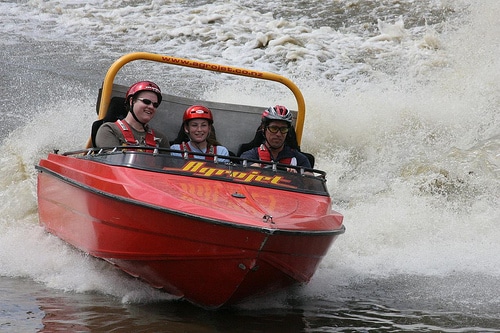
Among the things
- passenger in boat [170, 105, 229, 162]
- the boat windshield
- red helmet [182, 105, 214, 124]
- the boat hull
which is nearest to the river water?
the boat hull

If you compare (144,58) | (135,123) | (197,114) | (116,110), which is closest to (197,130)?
(197,114)

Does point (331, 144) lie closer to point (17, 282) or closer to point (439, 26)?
point (17, 282)

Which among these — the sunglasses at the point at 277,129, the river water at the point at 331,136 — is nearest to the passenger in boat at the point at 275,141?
the sunglasses at the point at 277,129

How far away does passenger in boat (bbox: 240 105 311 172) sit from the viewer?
6957 mm

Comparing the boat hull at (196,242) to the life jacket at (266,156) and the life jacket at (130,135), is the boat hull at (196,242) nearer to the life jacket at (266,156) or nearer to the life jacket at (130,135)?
the life jacket at (130,135)

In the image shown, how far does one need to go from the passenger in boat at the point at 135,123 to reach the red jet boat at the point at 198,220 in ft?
0.80

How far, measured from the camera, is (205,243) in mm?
5215

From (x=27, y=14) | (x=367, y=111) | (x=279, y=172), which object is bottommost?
(x=279, y=172)

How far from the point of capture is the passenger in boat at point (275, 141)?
696cm

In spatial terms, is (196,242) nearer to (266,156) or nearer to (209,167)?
(209,167)

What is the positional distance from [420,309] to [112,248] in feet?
7.90

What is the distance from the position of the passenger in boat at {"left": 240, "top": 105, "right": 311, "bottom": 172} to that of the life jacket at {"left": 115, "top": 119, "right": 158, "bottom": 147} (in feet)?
2.66

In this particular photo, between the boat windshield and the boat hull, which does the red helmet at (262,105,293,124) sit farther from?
the boat hull

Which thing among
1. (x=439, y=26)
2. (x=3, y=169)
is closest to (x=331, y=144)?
(x=3, y=169)
